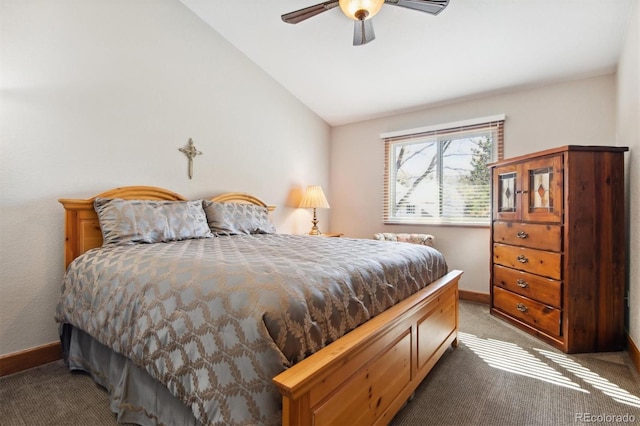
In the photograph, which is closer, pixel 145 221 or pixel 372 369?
pixel 372 369

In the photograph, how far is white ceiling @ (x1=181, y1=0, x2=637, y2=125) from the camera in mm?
2402

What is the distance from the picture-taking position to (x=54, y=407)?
1602mm

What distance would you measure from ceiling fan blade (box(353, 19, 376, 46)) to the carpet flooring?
7.86 ft

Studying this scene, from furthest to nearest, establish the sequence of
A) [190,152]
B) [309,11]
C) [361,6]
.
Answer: [190,152] → [309,11] → [361,6]

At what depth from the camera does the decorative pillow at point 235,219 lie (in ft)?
9.13

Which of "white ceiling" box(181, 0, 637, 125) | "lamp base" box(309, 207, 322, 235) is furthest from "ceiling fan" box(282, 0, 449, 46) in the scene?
"lamp base" box(309, 207, 322, 235)

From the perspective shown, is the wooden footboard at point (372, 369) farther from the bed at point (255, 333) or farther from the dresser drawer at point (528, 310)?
the dresser drawer at point (528, 310)

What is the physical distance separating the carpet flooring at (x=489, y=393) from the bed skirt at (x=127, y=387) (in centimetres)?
10

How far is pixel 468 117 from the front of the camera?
3.61m

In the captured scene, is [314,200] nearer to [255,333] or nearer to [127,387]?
[127,387]

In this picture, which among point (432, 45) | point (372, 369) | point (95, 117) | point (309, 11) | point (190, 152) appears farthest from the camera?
point (190, 152)

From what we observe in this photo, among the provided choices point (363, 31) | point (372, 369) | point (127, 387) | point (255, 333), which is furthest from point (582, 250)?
point (127, 387)

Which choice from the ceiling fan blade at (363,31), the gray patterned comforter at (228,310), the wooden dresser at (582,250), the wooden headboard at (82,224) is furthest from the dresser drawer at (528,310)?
the wooden headboard at (82,224)

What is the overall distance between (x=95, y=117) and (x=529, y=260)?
3673 mm
